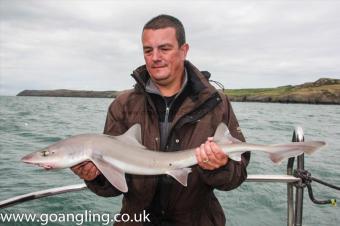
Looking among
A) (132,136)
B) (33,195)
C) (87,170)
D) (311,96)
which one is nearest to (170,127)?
(132,136)

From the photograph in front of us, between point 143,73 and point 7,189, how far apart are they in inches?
287

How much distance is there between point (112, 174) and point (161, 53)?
1.19 metres

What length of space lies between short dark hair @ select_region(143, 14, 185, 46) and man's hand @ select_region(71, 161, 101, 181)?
1.39 meters

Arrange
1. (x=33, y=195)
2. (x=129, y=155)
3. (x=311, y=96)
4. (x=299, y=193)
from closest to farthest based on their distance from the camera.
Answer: (x=129, y=155)
(x=299, y=193)
(x=33, y=195)
(x=311, y=96)

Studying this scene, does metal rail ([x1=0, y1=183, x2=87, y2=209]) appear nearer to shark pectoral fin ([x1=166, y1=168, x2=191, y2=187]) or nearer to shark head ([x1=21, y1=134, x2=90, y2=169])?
shark head ([x1=21, y1=134, x2=90, y2=169])

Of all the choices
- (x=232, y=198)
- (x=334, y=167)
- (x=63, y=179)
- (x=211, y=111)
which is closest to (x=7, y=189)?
(x=63, y=179)

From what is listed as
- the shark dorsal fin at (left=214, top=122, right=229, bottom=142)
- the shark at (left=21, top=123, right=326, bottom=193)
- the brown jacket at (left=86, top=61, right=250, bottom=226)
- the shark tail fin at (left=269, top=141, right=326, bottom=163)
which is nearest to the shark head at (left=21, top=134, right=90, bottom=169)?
the shark at (left=21, top=123, right=326, bottom=193)

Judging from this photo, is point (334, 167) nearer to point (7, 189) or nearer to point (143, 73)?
point (7, 189)

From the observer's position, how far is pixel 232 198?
10.1 meters

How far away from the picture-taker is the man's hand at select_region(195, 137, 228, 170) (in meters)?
3.35

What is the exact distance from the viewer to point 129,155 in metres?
3.60

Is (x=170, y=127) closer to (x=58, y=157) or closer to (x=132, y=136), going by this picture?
Result: (x=132, y=136)

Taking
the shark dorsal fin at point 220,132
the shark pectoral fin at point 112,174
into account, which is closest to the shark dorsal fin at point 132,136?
the shark pectoral fin at point 112,174

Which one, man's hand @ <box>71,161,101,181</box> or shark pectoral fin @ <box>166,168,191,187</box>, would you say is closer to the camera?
shark pectoral fin @ <box>166,168,191,187</box>
